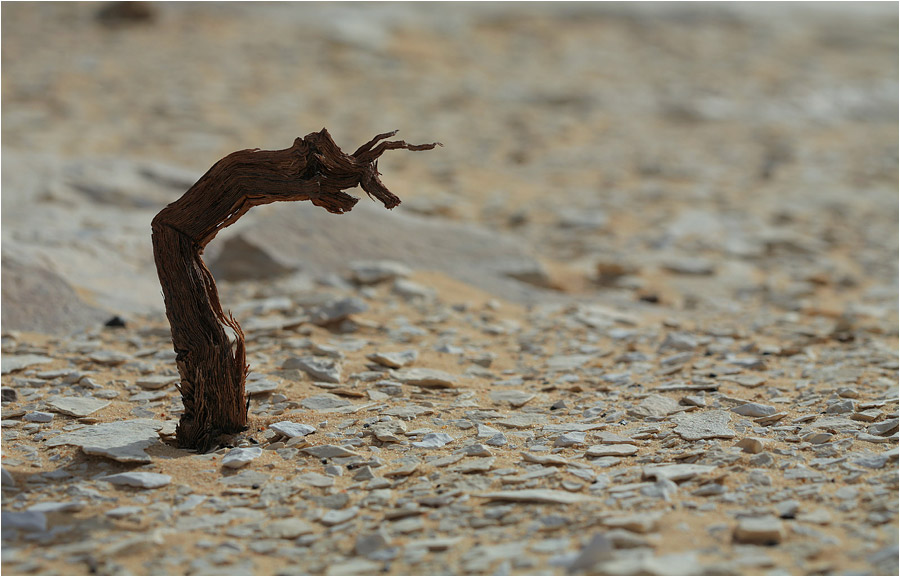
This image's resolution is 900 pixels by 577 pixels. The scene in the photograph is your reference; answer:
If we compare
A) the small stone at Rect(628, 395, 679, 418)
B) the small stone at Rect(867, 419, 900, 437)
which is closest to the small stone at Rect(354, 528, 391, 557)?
the small stone at Rect(628, 395, 679, 418)

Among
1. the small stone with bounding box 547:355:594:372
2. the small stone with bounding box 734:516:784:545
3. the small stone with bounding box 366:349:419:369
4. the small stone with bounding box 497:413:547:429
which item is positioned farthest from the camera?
the small stone with bounding box 547:355:594:372

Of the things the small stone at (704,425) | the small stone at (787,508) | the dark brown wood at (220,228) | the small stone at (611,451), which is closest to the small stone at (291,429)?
the dark brown wood at (220,228)

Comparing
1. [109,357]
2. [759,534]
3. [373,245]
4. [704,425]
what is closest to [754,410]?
[704,425]

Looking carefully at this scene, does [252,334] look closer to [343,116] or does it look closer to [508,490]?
[508,490]

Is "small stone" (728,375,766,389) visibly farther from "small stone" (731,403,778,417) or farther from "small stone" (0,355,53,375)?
"small stone" (0,355,53,375)

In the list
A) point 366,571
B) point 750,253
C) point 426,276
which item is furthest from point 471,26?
point 366,571

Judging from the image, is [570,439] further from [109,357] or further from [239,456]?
[109,357]

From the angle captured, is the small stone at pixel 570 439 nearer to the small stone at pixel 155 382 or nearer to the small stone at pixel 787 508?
the small stone at pixel 787 508
